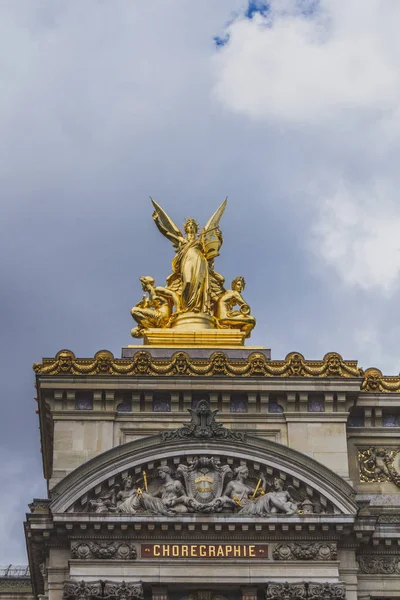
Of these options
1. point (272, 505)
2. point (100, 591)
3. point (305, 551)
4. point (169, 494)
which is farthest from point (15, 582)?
point (305, 551)

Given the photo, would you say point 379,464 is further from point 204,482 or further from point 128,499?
point 128,499

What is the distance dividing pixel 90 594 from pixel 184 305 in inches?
476

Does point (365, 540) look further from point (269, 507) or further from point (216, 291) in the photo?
point (216, 291)

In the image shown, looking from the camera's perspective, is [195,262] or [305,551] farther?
[195,262]

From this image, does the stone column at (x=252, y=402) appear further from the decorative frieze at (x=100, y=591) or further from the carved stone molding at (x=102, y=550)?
the decorative frieze at (x=100, y=591)

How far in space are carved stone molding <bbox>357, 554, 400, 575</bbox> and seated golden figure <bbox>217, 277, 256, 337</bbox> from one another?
973 cm

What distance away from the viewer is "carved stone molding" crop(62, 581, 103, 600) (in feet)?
172

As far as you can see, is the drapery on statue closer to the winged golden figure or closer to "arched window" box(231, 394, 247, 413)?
the winged golden figure

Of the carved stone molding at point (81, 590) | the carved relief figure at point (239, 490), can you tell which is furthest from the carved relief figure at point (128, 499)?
the carved relief figure at point (239, 490)

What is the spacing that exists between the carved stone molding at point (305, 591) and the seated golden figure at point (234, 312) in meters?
10.8

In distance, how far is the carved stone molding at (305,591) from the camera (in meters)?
52.8

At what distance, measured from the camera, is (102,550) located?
53.2 metres

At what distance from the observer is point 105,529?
175ft

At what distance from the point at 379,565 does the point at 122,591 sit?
800 cm
